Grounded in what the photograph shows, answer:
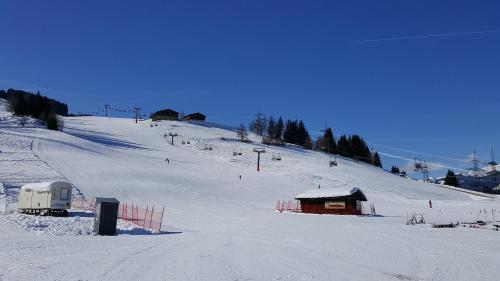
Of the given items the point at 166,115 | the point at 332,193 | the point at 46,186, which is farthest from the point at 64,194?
the point at 166,115

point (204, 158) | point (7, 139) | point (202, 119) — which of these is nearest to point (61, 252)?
point (7, 139)

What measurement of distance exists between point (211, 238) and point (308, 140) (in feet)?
463

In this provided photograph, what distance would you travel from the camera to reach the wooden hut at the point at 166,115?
16825 centimetres

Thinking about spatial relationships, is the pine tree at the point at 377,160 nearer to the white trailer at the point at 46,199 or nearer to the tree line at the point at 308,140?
the tree line at the point at 308,140

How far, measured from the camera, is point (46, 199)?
34.6 meters

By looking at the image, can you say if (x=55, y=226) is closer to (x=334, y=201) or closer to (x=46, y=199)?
(x=46, y=199)

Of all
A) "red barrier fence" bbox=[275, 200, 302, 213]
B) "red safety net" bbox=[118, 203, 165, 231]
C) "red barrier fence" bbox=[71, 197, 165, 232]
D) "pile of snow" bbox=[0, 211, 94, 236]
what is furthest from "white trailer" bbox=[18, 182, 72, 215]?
"red barrier fence" bbox=[275, 200, 302, 213]

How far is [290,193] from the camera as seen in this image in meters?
62.5

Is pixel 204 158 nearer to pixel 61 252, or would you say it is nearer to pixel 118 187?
pixel 118 187

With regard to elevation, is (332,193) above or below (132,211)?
above

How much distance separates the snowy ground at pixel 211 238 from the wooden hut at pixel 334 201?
2706 mm

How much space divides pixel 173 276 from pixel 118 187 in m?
40.5

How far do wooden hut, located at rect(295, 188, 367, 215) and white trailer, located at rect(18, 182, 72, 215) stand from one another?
2648 cm

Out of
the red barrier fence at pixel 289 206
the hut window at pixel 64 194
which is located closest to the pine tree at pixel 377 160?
the red barrier fence at pixel 289 206
